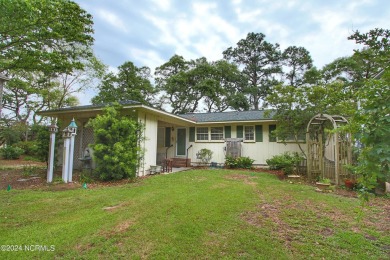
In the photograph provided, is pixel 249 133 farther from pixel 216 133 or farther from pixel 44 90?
pixel 44 90

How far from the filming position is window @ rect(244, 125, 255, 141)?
1082cm

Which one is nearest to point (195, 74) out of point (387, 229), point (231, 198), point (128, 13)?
point (128, 13)

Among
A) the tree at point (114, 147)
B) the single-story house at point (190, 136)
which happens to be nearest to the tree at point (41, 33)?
the single-story house at point (190, 136)

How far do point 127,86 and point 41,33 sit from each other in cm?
1597

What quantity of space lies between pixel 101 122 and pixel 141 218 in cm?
421

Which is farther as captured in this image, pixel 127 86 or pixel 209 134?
pixel 127 86

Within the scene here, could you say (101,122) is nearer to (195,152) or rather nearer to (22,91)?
(195,152)

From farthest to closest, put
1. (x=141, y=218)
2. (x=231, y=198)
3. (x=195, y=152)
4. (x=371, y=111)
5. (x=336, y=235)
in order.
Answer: (x=195, y=152), (x=231, y=198), (x=141, y=218), (x=336, y=235), (x=371, y=111)

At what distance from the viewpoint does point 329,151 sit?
24.6ft

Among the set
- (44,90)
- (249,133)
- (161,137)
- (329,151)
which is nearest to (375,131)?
(329,151)

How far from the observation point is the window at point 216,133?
451 inches

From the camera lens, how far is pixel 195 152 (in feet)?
38.4

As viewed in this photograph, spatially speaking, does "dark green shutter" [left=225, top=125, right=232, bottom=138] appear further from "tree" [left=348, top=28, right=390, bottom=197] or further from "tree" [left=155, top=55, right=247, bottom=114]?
"tree" [left=155, top=55, right=247, bottom=114]

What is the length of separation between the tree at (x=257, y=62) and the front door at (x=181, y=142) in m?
14.9
